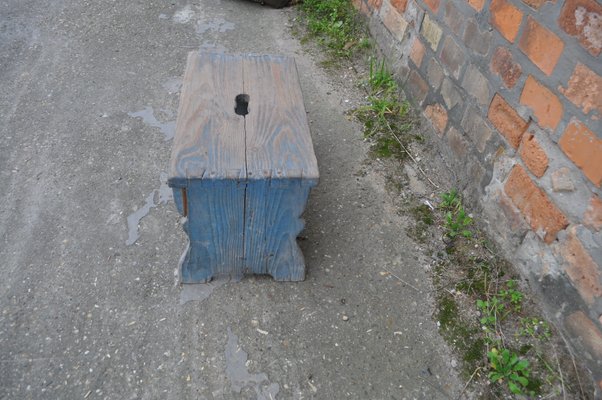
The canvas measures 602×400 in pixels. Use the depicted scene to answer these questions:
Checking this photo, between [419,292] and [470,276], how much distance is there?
0.84 feet

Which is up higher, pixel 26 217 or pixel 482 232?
pixel 482 232

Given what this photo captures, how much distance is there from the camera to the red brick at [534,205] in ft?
6.77

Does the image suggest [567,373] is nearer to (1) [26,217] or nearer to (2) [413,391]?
(2) [413,391]

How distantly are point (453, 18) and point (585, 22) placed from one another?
95 cm

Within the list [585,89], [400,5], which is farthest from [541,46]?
[400,5]

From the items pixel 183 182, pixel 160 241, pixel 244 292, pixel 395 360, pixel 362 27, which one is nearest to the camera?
pixel 183 182

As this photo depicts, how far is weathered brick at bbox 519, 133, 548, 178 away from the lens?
2.12m

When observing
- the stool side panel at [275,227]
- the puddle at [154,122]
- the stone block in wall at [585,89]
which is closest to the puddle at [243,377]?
the stool side panel at [275,227]

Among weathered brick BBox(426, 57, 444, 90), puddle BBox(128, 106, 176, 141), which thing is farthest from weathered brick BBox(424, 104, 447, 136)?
puddle BBox(128, 106, 176, 141)

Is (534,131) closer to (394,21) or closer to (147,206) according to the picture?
(394,21)

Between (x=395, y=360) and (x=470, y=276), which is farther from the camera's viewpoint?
(x=470, y=276)

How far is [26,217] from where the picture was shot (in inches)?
97.7

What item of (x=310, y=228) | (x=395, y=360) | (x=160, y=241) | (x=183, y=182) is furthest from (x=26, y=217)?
(x=395, y=360)

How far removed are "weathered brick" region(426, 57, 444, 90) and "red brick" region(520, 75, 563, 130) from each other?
723mm
